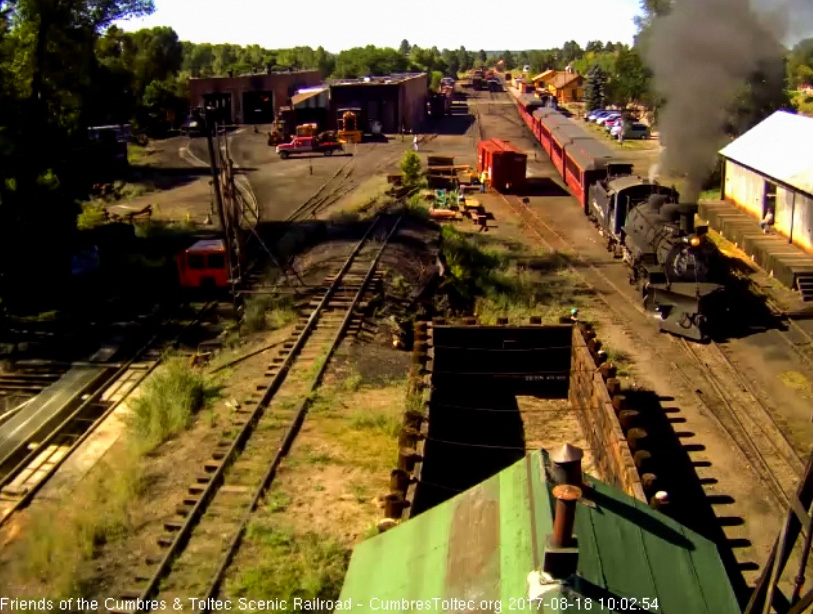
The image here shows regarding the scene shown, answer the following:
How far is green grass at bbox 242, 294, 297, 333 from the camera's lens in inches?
768

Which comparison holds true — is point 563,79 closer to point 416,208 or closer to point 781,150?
point 416,208

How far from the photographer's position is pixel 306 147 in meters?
48.8

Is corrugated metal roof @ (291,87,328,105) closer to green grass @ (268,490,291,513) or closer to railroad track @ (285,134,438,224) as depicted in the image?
railroad track @ (285,134,438,224)

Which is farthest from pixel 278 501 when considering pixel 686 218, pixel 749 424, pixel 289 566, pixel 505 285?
pixel 686 218

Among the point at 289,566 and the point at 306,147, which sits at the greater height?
the point at 306,147

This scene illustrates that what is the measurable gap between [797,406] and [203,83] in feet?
178

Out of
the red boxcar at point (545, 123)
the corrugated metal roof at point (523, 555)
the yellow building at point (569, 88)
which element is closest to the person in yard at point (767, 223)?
the red boxcar at point (545, 123)

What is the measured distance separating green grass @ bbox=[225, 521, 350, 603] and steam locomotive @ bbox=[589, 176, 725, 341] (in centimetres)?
1135

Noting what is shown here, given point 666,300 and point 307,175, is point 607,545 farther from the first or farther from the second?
point 307,175

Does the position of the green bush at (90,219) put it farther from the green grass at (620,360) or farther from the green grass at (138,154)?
the green grass at (620,360)

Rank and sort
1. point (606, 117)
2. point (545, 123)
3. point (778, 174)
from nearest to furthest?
point (778, 174), point (545, 123), point (606, 117)

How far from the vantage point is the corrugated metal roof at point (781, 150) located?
2403cm

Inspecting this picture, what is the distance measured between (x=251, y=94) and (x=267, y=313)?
1917 inches

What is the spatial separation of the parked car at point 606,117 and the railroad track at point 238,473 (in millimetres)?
48091
